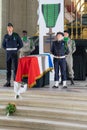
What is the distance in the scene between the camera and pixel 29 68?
35.3ft

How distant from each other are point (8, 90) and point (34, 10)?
9220 mm

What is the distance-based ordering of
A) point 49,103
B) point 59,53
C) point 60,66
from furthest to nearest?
point 60,66 → point 59,53 → point 49,103

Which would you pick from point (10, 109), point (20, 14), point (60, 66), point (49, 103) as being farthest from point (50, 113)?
point (20, 14)

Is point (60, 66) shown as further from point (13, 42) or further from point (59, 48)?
point (13, 42)

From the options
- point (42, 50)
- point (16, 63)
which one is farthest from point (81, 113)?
point (42, 50)

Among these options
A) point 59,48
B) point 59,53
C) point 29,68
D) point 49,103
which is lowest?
point 49,103

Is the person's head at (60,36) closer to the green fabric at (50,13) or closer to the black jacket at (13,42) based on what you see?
the black jacket at (13,42)

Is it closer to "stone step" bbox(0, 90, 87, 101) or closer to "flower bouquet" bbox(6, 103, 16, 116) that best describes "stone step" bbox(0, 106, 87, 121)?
"flower bouquet" bbox(6, 103, 16, 116)

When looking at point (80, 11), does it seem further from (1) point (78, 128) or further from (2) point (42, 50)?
(1) point (78, 128)

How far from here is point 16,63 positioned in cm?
1120

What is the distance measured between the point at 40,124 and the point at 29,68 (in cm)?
266

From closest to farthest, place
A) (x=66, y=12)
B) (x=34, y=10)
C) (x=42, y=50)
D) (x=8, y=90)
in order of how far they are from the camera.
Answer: (x=8, y=90) < (x=42, y=50) < (x=66, y=12) < (x=34, y=10)

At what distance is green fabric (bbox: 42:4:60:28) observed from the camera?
12680mm

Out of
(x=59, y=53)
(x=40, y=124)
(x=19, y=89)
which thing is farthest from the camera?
(x=59, y=53)
